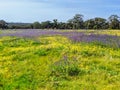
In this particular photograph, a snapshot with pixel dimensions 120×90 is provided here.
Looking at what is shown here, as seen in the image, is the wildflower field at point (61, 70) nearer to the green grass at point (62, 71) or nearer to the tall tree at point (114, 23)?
the green grass at point (62, 71)

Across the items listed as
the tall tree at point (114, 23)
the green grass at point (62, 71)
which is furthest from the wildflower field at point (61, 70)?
the tall tree at point (114, 23)

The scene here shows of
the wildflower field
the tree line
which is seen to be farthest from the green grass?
the tree line

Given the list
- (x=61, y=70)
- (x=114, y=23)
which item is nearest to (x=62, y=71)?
(x=61, y=70)

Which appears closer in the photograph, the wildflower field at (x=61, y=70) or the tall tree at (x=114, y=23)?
the wildflower field at (x=61, y=70)

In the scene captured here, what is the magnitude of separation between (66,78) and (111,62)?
3.81m

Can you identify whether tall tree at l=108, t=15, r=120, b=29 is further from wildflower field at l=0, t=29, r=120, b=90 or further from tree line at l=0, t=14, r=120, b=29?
wildflower field at l=0, t=29, r=120, b=90

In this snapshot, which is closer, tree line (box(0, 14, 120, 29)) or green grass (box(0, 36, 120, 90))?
green grass (box(0, 36, 120, 90))

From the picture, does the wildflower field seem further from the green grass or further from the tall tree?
the tall tree

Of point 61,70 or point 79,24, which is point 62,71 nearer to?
point 61,70

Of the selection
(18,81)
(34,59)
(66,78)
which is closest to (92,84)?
(66,78)

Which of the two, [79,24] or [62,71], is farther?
[79,24]

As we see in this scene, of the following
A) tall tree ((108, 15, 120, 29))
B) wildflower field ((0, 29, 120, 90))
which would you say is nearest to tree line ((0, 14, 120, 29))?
tall tree ((108, 15, 120, 29))

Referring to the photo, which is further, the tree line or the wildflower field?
the tree line

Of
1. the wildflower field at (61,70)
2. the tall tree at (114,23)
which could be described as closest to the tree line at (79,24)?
the tall tree at (114,23)
